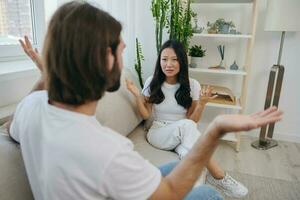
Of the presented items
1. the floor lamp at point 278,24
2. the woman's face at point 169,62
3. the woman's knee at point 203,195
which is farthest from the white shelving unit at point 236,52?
the woman's knee at point 203,195

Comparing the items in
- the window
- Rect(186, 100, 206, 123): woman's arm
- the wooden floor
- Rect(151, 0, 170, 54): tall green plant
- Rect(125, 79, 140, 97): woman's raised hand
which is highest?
Rect(151, 0, 170, 54): tall green plant

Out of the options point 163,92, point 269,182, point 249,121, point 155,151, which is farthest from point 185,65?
point 249,121

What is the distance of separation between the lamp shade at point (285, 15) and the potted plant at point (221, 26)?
0.37 meters

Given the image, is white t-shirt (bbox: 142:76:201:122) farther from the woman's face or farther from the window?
the window

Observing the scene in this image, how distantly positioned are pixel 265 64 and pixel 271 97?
0.40m

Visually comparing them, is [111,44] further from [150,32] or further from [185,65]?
[150,32]

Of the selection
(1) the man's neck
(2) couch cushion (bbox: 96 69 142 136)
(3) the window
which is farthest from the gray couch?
(3) the window

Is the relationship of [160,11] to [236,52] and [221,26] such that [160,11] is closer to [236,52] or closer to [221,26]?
[221,26]

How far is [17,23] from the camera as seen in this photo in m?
1.60

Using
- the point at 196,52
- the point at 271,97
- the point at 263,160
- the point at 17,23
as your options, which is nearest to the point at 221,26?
the point at 196,52

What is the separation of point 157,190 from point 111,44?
0.40 meters

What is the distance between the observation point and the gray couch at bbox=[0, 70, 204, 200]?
2.64 ft

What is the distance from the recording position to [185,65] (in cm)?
190

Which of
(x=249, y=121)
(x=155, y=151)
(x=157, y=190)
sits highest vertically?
(x=249, y=121)
